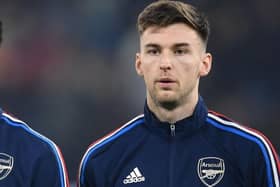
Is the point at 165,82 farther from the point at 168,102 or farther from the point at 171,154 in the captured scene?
the point at 171,154

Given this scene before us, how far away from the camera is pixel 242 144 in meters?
3.86

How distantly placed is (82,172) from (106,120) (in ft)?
11.0

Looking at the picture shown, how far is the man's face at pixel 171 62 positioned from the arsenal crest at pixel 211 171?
338 millimetres

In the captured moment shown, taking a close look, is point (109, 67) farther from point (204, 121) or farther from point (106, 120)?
point (204, 121)

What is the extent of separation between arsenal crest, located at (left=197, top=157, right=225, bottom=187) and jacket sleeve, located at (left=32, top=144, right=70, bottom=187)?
695 mm

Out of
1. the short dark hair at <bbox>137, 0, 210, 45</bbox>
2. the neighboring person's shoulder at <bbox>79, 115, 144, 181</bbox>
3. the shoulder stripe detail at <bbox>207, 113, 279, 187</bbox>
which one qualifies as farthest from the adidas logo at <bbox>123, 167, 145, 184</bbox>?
the short dark hair at <bbox>137, 0, 210, 45</bbox>

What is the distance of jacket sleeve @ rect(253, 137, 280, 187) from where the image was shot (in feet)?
12.4

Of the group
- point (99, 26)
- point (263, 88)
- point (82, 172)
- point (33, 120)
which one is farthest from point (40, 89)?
point (82, 172)

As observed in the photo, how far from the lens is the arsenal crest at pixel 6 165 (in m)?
3.79

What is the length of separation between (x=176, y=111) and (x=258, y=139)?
0.44 metres

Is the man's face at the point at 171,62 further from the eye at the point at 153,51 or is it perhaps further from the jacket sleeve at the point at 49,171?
the jacket sleeve at the point at 49,171

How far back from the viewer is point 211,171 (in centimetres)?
387

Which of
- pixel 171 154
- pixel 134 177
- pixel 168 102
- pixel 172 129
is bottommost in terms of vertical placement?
pixel 134 177

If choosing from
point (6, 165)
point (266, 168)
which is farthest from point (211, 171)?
point (6, 165)
